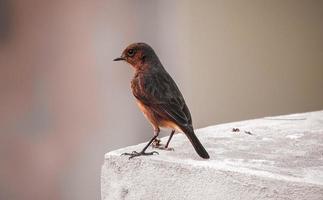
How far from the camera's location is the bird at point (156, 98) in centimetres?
353

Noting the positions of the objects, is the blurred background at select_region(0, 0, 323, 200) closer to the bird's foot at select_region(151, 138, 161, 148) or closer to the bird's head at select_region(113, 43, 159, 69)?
the bird's head at select_region(113, 43, 159, 69)

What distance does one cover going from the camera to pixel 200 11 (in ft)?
24.2

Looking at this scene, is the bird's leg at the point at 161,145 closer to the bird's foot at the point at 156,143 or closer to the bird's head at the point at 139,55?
the bird's foot at the point at 156,143

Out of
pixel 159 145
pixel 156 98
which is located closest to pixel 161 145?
pixel 159 145

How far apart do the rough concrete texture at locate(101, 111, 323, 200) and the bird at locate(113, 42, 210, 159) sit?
0.35 feet

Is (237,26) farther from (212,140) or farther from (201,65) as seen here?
(212,140)

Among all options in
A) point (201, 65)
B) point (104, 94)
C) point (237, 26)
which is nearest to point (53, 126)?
point (104, 94)

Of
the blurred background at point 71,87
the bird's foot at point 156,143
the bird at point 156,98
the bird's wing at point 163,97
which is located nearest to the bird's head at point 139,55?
the bird at point 156,98

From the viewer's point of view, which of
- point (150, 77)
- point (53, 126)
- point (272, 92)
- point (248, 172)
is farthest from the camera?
point (272, 92)

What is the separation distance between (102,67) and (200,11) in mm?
1239

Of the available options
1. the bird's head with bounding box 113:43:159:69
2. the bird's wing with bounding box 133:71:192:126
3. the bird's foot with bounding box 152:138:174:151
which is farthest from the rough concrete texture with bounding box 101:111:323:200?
the bird's head with bounding box 113:43:159:69

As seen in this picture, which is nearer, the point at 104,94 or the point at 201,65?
the point at 104,94

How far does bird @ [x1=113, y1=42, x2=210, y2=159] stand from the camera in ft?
11.6

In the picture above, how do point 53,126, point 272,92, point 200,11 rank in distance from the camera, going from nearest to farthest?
point 53,126
point 200,11
point 272,92
